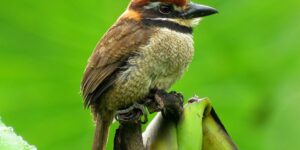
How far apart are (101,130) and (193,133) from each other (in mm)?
1025

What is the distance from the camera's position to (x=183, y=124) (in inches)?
50.7

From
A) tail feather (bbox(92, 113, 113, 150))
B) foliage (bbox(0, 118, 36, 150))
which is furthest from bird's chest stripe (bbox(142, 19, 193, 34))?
foliage (bbox(0, 118, 36, 150))

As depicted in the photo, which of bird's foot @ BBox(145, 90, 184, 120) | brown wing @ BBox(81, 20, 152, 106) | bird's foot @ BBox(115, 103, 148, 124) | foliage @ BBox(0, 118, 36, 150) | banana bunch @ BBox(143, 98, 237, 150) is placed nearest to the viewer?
foliage @ BBox(0, 118, 36, 150)

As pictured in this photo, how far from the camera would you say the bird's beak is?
213cm

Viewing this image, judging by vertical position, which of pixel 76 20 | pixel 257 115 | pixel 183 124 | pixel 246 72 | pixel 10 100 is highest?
pixel 76 20

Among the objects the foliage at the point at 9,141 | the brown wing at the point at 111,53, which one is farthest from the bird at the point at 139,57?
the foliage at the point at 9,141

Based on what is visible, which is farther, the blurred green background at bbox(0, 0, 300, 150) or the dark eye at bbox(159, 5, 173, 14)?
the dark eye at bbox(159, 5, 173, 14)

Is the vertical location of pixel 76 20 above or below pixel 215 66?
above

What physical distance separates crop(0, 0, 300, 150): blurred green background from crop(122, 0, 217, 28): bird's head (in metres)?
0.05

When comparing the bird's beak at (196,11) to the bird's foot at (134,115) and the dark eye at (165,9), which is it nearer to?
the dark eye at (165,9)

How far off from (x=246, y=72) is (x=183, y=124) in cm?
103

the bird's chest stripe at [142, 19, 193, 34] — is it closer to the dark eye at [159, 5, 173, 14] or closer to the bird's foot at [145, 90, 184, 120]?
the dark eye at [159, 5, 173, 14]

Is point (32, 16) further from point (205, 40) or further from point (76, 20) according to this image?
point (205, 40)

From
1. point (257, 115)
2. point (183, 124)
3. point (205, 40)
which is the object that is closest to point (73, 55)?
point (205, 40)
